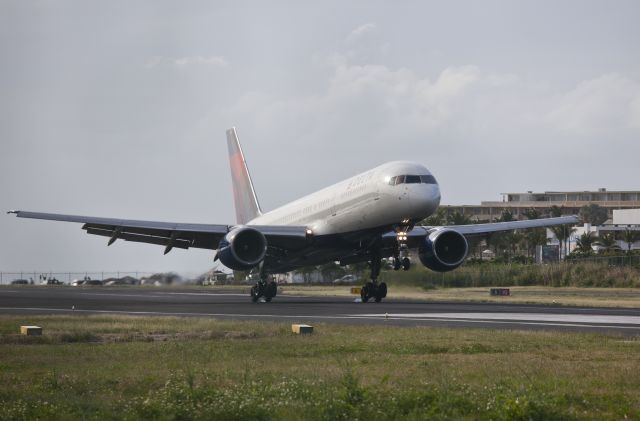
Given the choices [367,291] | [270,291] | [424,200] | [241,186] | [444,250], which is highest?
[241,186]

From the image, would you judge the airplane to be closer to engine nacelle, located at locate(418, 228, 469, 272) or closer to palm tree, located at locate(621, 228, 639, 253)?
engine nacelle, located at locate(418, 228, 469, 272)

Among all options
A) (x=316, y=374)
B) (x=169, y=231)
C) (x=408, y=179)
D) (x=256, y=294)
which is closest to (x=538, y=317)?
(x=408, y=179)

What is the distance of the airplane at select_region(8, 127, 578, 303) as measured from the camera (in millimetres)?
44188

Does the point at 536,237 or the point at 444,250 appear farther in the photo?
the point at 536,237

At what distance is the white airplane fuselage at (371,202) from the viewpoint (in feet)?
143

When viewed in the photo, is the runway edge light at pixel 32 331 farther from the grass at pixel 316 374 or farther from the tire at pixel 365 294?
the tire at pixel 365 294

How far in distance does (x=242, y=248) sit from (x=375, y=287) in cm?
678

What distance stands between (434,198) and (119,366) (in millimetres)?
27286

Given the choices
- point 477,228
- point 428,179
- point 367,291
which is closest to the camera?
point 428,179

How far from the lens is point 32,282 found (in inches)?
4668

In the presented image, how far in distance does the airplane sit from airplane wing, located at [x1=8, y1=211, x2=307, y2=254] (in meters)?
0.05

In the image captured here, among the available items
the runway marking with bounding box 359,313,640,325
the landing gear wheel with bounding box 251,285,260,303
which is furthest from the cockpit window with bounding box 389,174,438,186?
the landing gear wheel with bounding box 251,285,260,303

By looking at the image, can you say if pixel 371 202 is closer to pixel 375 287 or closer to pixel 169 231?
pixel 375 287

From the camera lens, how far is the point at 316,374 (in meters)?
16.8
